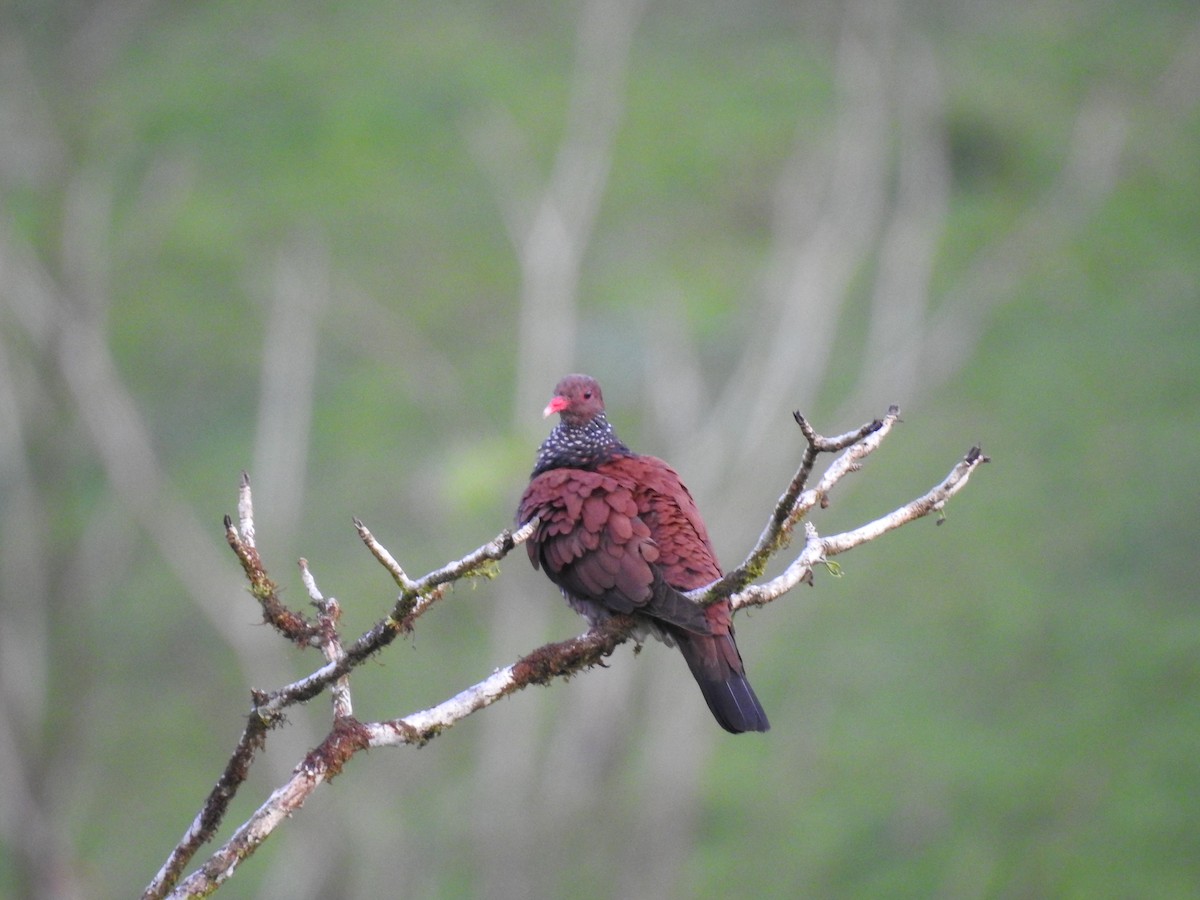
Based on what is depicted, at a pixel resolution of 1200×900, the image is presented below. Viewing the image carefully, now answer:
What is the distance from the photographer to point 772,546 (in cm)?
341

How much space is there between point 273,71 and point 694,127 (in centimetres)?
533

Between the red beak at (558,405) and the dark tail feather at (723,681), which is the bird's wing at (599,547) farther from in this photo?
the red beak at (558,405)

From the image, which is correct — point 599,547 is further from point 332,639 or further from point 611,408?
point 611,408

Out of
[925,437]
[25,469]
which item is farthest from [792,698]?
[25,469]

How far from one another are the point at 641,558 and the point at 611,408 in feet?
29.4

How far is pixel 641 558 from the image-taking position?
4.53 metres

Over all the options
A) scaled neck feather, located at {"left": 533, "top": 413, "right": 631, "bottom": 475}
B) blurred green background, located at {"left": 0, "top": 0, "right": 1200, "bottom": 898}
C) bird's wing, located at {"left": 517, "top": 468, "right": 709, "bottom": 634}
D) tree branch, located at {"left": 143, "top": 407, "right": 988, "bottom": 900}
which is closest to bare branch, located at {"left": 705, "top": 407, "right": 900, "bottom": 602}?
tree branch, located at {"left": 143, "top": 407, "right": 988, "bottom": 900}

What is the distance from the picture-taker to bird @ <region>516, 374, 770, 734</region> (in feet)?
14.1

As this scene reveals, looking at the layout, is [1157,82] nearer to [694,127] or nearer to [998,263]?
[998,263]

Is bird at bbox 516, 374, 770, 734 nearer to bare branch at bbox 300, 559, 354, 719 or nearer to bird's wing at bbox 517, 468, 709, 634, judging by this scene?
bird's wing at bbox 517, 468, 709, 634

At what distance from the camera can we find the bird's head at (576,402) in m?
5.60

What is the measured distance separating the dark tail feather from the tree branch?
2.15 feet

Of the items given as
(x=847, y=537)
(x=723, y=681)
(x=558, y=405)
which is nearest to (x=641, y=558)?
(x=723, y=681)

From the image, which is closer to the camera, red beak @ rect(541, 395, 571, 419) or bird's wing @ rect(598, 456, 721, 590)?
bird's wing @ rect(598, 456, 721, 590)
